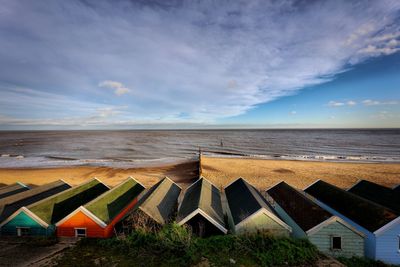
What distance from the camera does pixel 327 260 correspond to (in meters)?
11.9

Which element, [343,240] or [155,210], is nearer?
[343,240]

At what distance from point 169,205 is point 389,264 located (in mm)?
14932

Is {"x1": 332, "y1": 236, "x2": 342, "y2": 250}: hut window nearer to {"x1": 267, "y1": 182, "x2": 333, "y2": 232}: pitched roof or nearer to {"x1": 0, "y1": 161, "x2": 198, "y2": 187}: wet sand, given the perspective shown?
{"x1": 267, "y1": 182, "x2": 333, "y2": 232}: pitched roof

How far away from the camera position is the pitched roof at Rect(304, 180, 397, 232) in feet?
44.8

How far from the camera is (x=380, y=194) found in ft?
61.5

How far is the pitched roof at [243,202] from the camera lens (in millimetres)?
15364

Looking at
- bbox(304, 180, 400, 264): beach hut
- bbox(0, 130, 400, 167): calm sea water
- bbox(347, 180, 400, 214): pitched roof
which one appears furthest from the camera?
bbox(0, 130, 400, 167): calm sea water

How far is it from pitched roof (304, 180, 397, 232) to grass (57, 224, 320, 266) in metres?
4.44

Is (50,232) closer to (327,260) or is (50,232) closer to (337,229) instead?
(327,260)

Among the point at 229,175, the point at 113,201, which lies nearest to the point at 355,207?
the point at 113,201

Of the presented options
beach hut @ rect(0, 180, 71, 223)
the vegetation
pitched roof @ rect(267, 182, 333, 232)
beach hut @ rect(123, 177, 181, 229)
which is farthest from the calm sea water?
the vegetation

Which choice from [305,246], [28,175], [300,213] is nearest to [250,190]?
[300,213]

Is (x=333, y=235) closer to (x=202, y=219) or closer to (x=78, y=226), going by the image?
(x=202, y=219)

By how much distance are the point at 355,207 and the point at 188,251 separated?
41.3 feet
